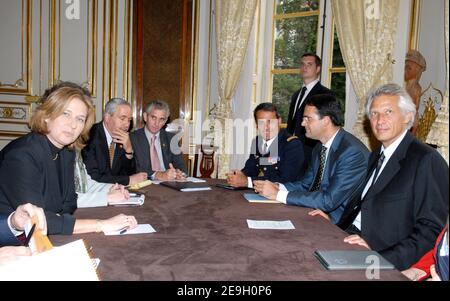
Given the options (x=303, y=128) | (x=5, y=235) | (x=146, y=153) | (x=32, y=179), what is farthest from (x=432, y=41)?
(x=5, y=235)

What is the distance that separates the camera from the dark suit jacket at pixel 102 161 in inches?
134

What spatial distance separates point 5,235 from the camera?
1.82 metres

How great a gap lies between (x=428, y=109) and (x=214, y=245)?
2946 millimetres

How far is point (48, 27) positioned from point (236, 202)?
474 cm

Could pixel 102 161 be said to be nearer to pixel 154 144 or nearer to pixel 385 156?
pixel 154 144

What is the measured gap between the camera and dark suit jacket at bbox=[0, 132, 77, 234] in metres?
1.90

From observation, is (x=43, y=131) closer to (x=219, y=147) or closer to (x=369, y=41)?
(x=369, y=41)

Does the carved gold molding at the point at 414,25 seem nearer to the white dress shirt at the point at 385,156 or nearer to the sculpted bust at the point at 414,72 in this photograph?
the sculpted bust at the point at 414,72

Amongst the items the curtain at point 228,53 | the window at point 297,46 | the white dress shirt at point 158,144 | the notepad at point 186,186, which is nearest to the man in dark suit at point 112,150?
the notepad at point 186,186

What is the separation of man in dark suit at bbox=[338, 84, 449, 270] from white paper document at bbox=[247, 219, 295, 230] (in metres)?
0.33

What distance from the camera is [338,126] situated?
2.92 metres

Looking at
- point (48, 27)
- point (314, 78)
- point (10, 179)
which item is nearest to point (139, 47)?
point (48, 27)

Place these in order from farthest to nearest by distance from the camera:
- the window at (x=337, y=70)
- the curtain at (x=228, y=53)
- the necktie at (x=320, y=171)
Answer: the curtain at (x=228, y=53) < the window at (x=337, y=70) < the necktie at (x=320, y=171)

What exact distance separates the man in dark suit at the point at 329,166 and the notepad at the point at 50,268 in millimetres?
1667
